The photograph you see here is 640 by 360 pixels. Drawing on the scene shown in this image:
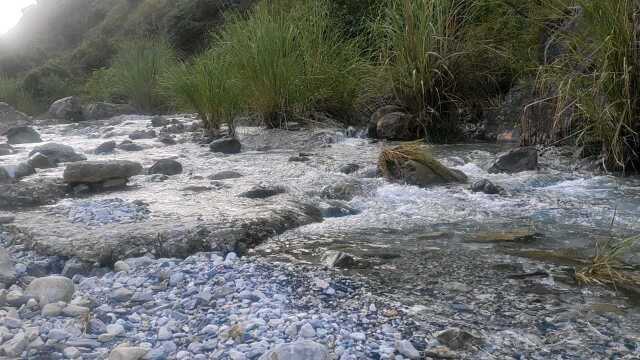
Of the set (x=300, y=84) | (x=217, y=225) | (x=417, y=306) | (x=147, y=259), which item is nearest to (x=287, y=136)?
(x=300, y=84)

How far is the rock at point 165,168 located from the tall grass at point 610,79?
9.82ft

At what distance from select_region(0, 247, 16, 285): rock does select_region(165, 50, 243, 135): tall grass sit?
437cm

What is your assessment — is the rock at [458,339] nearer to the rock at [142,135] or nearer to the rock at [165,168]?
the rock at [165,168]

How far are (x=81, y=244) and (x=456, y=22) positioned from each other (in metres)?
4.86

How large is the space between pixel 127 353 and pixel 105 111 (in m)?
10.4

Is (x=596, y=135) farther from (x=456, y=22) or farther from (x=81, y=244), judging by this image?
(x=81, y=244)

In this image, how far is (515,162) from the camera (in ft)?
15.4

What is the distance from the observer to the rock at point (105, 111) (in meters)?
11.5

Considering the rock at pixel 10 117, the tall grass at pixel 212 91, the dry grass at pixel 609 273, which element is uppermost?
the tall grass at pixel 212 91

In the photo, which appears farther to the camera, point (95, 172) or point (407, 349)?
point (95, 172)

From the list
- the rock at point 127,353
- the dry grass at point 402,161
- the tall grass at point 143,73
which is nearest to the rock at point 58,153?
the dry grass at point 402,161

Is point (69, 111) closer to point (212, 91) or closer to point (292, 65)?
point (212, 91)

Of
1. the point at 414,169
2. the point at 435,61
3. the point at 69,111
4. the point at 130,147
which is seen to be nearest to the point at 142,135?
the point at 130,147

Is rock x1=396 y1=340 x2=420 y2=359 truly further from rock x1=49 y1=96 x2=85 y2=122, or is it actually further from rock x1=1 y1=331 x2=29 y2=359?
rock x1=49 y1=96 x2=85 y2=122
